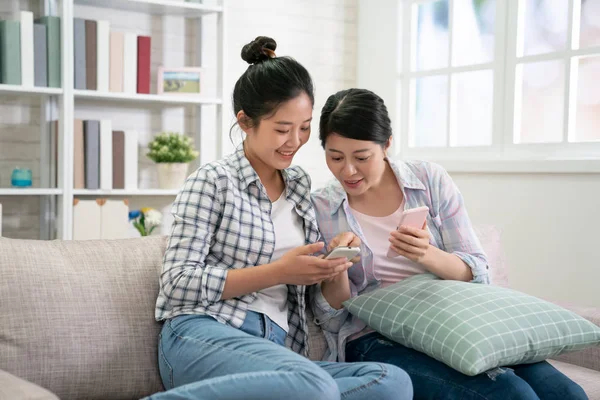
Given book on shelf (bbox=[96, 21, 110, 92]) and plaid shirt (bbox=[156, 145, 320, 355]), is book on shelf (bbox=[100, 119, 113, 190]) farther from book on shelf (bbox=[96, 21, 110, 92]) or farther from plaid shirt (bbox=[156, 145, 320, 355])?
plaid shirt (bbox=[156, 145, 320, 355])

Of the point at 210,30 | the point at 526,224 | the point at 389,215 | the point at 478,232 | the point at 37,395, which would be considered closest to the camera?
the point at 37,395

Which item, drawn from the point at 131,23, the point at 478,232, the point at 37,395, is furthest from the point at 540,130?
the point at 37,395

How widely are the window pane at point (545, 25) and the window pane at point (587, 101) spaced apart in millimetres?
170

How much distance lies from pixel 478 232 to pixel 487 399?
2.96ft

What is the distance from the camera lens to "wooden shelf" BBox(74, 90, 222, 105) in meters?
3.54

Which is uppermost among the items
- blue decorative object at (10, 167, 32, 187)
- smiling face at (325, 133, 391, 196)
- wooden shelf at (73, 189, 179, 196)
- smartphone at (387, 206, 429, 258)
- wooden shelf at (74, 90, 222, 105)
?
wooden shelf at (74, 90, 222, 105)

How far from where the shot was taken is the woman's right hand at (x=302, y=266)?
5.83 feet

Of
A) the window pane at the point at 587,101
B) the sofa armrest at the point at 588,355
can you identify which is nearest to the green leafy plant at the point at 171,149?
the window pane at the point at 587,101

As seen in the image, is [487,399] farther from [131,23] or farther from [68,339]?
[131,23]

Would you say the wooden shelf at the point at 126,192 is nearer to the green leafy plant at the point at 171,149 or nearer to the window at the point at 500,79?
the green leafy plant at the point at 171,149

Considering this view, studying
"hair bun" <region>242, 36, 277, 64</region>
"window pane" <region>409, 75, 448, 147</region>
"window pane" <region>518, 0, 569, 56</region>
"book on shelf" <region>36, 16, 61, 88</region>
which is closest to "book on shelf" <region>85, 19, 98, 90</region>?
"book on shelf" <region>36, 16, 61, 88</region>

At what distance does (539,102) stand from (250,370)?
2.60 meters

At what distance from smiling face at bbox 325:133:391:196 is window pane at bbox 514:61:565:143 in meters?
1.82

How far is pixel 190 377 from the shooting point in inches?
65.1
